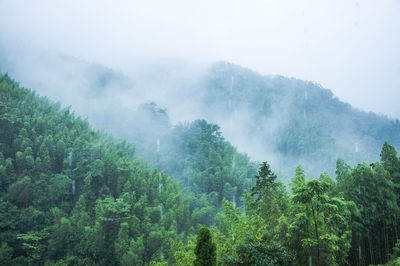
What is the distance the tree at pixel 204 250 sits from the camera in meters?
9.23

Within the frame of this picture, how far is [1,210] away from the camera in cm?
2056

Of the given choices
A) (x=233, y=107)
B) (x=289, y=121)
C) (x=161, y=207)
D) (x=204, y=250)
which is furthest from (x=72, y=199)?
(x=233, y=107)

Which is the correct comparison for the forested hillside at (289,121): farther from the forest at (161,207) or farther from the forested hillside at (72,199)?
the forested hillside at (72,199)

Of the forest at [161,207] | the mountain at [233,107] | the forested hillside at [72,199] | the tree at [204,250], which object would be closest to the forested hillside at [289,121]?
the mountain at [233,107]

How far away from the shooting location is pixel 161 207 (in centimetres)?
2358

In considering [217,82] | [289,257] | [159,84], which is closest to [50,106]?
[289,257]

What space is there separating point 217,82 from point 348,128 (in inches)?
1600

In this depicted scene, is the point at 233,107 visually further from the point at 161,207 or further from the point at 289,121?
the point at 161,207

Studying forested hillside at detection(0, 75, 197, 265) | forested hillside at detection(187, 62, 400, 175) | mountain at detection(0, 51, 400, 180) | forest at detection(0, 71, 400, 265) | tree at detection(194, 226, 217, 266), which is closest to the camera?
tree at detection(194, 226, 217, 266)

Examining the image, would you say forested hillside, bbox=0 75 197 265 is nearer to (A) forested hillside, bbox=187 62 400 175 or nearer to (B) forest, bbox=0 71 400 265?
(B) forest, bbox=0 71 400 265

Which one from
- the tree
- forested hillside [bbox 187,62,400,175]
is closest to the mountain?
forested hillside [bbox 187,62,400,175]

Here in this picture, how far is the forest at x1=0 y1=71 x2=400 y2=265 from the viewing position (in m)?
10.8

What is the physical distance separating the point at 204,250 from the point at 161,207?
14.8 meters

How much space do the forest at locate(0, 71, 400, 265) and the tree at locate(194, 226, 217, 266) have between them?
3 centimetres
